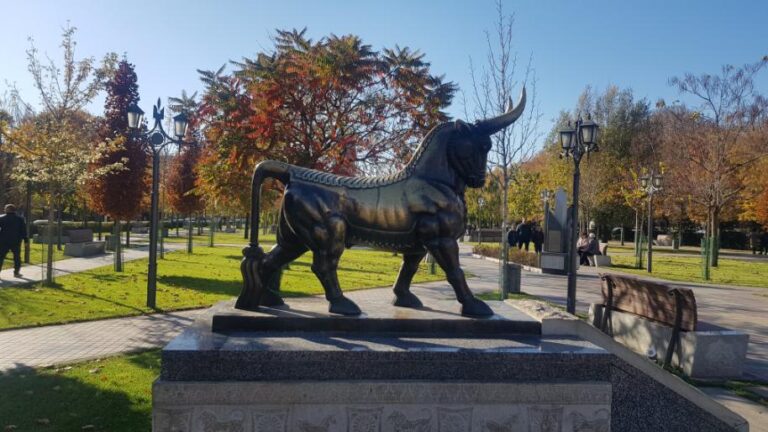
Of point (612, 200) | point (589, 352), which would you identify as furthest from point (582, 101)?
point (589, 352)

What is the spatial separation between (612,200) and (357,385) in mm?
44800

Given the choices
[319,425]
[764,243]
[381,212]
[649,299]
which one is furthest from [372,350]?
[764,243]

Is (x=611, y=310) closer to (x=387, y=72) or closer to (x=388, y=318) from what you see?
(x=388, y=318)

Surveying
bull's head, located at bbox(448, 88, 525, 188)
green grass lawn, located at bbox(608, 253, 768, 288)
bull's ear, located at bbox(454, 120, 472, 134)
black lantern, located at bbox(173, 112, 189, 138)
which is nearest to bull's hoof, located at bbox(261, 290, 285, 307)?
bull's head, located at bbox(448, 88, 525, 188)

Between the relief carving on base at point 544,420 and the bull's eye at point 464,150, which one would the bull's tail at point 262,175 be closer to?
the bull's eye at point 464,150

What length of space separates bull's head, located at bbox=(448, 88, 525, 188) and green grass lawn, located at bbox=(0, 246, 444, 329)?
8.50 metres

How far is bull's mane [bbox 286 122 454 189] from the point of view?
14.1 feet

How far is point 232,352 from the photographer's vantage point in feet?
11.2

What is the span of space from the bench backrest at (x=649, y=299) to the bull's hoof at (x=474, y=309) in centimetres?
446

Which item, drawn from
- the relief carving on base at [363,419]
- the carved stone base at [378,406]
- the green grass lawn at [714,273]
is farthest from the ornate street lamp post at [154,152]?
the green grass lawn at [714,273]

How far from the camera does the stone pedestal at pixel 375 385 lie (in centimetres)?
341

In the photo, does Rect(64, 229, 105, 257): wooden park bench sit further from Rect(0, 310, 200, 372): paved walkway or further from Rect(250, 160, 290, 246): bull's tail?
Rect(250, 160, 290, 246): bull's tail

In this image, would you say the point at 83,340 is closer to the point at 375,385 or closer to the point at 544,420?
the point at 375,385

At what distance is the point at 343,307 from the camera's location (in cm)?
418
